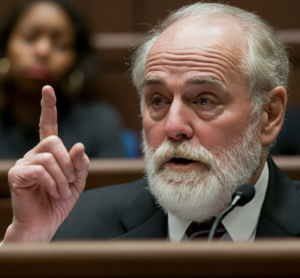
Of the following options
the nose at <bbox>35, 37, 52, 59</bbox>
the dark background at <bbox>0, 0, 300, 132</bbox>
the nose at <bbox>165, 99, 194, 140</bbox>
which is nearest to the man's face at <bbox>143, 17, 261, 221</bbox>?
the nose at <bbox>165, 99, 194, 140</bbox>

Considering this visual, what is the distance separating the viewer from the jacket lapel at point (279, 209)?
1.25m

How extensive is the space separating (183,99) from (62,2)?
138 cm

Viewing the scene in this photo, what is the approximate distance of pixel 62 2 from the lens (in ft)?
8.04

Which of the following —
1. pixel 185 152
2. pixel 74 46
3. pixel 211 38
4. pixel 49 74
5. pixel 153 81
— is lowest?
pixel 49 74

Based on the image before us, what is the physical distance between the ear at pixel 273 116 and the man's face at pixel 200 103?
0.15 ft

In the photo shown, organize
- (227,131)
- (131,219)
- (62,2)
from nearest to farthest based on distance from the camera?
(227,131), (131,219), (62,2)

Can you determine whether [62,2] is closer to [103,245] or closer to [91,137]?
[91,137]

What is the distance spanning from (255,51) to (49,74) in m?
1.27

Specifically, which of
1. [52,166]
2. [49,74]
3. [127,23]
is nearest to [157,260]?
[52,166]

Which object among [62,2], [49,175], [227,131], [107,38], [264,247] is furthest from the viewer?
[107,38]

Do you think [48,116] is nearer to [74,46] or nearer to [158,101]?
[158,101]

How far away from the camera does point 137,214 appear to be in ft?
4.64

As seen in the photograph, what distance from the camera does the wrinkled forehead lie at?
134 centimetres

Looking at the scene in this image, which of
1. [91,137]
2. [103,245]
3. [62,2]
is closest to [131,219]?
[103,245]
